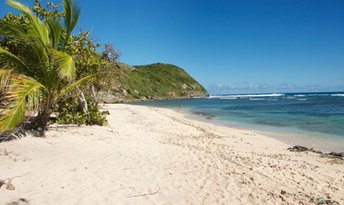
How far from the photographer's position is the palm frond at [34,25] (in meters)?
8.68

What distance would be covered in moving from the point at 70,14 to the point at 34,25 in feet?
4.39

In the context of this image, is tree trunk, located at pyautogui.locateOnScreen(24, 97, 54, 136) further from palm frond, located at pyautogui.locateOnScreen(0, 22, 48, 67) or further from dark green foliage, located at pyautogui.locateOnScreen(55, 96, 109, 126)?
dark green foliage, located at pyautogui.locateOnScreen(55, 96, 109, 126)

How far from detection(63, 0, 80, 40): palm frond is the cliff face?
5884 cm

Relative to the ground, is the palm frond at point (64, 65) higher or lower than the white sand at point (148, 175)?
higher

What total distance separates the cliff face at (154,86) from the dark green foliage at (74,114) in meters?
54.9

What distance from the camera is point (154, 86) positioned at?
107 m

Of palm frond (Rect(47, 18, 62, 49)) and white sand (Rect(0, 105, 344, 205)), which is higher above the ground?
palm frond (Rect(47, 18, 62, 49))

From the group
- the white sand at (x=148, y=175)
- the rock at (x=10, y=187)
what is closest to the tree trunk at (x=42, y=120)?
the white sand at (x=148, y=175)

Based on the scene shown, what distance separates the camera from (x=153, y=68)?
139750 mm

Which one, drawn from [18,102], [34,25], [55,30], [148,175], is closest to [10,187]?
[148,175]

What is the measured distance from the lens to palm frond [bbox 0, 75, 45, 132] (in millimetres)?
7504

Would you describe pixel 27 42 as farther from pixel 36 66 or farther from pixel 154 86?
pixel 154 86

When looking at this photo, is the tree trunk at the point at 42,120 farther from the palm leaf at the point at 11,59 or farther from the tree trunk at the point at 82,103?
the tree trunk at the point at 82,103

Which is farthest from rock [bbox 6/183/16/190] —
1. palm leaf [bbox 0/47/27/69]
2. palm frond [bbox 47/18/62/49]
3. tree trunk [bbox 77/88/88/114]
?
tree trunk [bbox 77/88/88/114]
